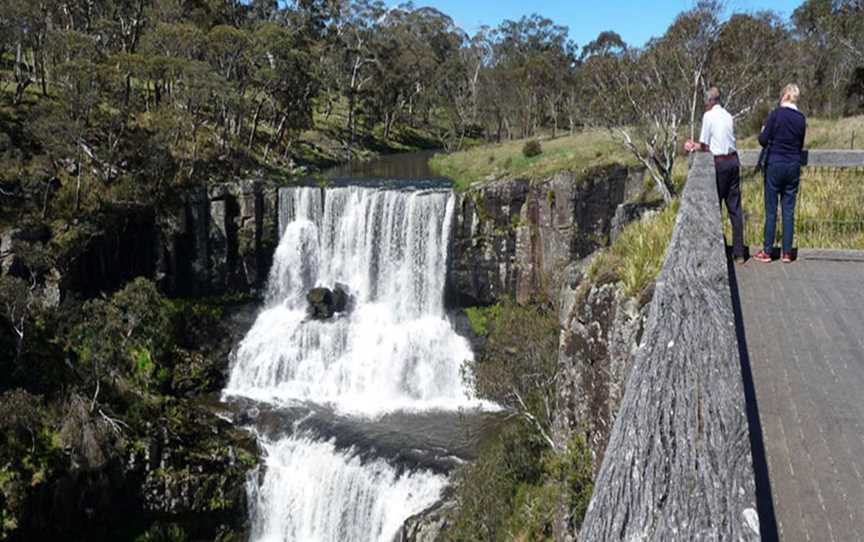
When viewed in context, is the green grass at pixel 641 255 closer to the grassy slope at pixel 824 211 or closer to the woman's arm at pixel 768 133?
the grassy slope at pixel 824 211

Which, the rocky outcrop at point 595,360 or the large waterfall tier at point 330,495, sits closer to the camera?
the rocky outcrop at point 595,360

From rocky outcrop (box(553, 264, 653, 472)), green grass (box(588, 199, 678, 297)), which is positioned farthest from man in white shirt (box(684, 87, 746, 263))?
rocky outcrop (box(553, 264, 653, 472))

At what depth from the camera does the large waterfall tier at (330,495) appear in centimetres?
1900

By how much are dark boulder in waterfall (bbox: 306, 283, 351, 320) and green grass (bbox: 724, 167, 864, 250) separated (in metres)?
20.3

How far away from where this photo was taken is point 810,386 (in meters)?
4.68

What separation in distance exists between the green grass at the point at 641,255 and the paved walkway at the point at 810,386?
1.72 meters

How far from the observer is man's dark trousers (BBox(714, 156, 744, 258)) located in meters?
7.86

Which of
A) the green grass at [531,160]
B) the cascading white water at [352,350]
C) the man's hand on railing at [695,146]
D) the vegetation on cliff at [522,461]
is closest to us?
the man's hand on railing at [695,146]

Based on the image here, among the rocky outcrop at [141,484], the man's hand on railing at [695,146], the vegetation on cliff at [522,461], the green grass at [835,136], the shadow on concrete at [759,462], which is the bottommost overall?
the rocky outcrop at [141,484]

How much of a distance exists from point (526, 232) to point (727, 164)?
2125 cm

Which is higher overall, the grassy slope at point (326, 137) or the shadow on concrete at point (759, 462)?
the grassy slope at point (326, 137)

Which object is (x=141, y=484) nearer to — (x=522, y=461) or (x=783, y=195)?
(x=522, y=461)

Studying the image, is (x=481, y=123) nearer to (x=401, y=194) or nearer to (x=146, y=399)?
(x=401, y=194)

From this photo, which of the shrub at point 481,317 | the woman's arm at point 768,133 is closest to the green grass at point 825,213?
the woman's arm at point 768,133
